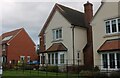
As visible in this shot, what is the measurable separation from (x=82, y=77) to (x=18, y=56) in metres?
35.8

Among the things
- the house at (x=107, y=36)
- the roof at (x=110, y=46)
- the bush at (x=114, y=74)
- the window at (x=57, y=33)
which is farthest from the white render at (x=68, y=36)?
the bush at (x=114, y=74)

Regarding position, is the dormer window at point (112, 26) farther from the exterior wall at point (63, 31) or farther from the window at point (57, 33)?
the window at point (57, 33)

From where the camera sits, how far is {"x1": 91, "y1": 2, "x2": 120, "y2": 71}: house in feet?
91.4

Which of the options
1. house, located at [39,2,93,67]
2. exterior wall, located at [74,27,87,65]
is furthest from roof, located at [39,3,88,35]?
exterior wall, located at [74,27,87,65]

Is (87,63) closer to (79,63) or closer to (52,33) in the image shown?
(79,63)

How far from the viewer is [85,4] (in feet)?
125

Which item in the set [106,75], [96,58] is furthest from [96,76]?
[96,58]

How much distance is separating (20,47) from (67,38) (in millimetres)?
26049

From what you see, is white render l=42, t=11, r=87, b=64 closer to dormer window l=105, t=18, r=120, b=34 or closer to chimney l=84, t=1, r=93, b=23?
chimney l=84, t=1, r=93, b=23

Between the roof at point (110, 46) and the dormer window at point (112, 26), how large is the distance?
1.17m

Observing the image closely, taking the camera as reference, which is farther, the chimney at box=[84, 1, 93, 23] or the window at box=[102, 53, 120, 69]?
the chimney at box=[84, 1, 93, 23]

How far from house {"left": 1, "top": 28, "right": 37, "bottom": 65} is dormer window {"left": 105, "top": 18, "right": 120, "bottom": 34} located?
101ft

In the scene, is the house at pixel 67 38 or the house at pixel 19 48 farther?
the house at pixel 19 48

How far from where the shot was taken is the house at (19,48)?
5647 cm
